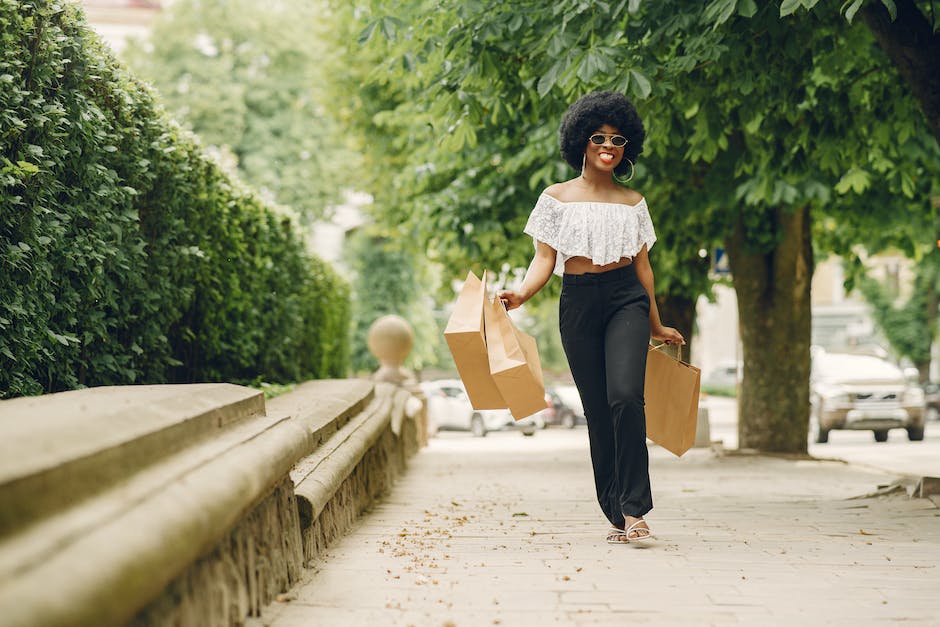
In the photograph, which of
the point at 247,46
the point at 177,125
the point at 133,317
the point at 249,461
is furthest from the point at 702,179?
the point at 247,46

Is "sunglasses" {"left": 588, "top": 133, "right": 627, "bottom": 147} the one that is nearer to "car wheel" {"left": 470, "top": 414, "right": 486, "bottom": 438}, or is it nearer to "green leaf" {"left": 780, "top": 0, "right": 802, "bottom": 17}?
"green leaf" {"left": 780, "top": 0, "right": 802, "bottom": 17}

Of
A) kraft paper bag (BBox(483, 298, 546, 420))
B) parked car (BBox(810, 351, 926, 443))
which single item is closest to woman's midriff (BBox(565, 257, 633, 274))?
kraft paper bag (BBox(483, 298, 546, 420))

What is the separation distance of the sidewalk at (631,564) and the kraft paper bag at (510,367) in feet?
2.32

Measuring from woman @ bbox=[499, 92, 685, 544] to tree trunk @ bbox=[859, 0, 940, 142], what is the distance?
8.17ft

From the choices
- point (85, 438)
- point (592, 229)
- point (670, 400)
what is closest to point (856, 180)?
point (670, 400)

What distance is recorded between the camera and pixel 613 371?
5.78m

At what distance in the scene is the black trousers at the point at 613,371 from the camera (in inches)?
226

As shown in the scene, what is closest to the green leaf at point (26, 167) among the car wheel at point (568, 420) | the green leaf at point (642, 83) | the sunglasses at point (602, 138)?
the sunglasses at point (602, 138)

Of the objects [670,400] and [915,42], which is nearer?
[670,400]

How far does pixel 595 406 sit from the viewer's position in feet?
19.8

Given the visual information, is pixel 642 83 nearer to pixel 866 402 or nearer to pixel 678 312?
pixel 678 312

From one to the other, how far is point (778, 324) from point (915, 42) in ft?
21.0

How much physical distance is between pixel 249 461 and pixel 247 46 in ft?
122

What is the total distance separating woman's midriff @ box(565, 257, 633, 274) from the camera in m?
5.91
